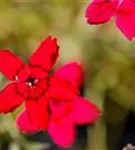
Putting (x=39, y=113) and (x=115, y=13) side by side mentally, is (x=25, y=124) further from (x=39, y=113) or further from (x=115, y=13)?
(x=115, y=13)

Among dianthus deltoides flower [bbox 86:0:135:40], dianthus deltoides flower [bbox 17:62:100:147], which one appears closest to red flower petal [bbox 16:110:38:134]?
dianthus deltoides flower [bbox 17:62:100:147]

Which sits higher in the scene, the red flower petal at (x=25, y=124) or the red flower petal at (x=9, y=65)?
the red flower petal at (x=9, y=65)

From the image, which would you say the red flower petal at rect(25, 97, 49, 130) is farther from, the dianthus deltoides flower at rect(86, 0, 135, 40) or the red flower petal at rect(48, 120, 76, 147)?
the dianthus deltoides flower at rect(86, 0, 135, 40)

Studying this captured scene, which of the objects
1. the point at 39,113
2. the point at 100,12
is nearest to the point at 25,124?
the point at 39,113

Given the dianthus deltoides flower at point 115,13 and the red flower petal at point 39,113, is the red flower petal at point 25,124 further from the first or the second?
the dianthus deltoides flower at point 115,13

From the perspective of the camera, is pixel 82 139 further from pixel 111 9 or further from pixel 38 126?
pixel 111 9

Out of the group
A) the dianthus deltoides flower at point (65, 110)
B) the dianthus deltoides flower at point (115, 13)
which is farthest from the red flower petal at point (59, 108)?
the dianthus deltoides flower at point (115, 13)


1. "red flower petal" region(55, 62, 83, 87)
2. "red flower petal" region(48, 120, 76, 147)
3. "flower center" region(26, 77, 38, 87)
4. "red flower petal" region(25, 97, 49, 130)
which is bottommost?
"red flower petal" region(48, 120, 76, 147)

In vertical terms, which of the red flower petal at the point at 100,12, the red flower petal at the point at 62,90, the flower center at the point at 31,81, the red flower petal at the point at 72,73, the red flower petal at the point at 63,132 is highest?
the red flower petal at the point at 100,12
